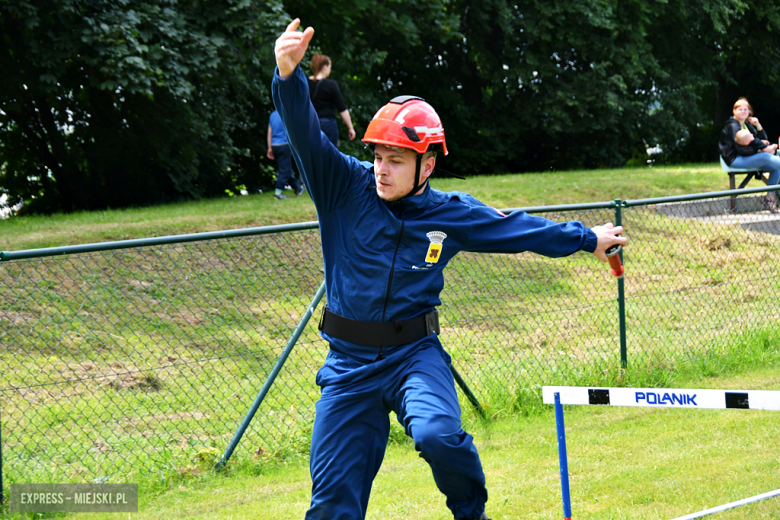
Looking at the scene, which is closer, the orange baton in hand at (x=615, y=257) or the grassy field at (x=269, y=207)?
the orange baton in hand at (x=615, y=257)

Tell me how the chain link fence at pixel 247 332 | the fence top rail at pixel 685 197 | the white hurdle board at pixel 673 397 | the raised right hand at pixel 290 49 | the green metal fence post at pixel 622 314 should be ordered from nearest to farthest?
the white hurdle board at pixel 673 397
the raised right hand at pixel 290 49
the chain link fence at pixel 247 332
the fence top rail at pixel 685 197
the green metal fence post at pixel 622 314

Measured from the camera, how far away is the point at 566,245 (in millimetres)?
3748

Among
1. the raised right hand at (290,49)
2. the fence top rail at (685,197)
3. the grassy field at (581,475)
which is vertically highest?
the raised right hand at (290,49)

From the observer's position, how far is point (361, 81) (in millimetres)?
21406

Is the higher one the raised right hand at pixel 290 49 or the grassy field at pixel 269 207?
the raised right hand at pixel 290 49

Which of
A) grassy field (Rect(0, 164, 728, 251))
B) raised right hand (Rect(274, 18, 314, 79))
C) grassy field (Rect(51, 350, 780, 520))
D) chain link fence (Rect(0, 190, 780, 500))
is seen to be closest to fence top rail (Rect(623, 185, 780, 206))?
chain link fence (Rect(0, 190, 780, 500))

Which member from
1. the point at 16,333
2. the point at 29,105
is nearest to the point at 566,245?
the point at 16,333

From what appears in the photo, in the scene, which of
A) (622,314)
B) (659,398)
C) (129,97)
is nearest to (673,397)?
(659,398)

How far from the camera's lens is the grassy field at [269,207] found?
9953 mm

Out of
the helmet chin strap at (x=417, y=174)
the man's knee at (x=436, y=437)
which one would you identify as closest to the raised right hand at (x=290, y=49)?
the helmet chin strap at (x=417, y=174)

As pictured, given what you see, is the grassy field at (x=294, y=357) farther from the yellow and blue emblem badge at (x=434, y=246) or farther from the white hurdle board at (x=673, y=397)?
the yellow and blue emblem badge at (x=434, y=246)

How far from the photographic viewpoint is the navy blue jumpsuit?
11.1ft

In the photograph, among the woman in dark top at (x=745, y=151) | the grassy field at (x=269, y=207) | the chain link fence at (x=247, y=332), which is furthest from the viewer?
the woman in dark top at (x=745, y=151)

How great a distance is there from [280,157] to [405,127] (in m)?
9.97
